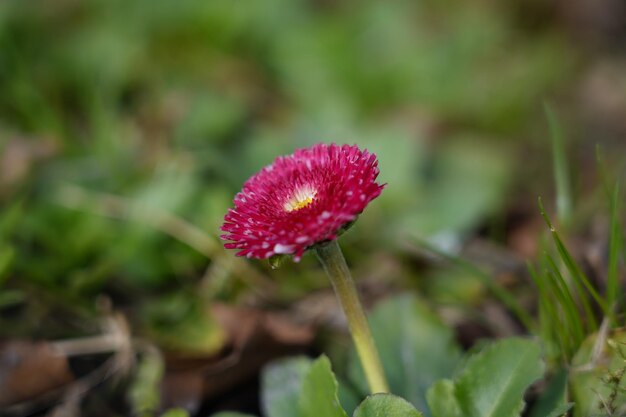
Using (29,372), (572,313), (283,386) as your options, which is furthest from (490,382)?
(29,372)

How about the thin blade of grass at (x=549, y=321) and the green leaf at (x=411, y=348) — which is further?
the green leaf at (x=411, y=348)

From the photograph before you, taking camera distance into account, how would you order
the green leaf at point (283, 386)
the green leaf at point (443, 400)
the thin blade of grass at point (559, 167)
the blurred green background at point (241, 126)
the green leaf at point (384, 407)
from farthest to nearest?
the blurred green background at point (241, 126) < the thin blade of grass at point (559, 167) < the green leaf at point (283, 386) < the green leaf at point (443, 400) < the green leaf at point (384, 407)

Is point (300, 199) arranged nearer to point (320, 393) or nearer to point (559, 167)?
point (320, 393)

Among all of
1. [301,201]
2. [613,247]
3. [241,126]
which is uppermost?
[241,126]

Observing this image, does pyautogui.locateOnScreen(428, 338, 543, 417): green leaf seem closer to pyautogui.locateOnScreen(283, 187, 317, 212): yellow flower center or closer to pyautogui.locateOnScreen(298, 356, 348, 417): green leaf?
pyautogui.locateOnScreen(298, 356, 348, 417): green leaf

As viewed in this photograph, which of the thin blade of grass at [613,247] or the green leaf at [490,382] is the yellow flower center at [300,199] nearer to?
the green leaf at [490,382]

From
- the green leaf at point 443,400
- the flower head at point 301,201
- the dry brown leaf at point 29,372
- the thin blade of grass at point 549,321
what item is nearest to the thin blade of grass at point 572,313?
the thin blade of grass at point 549,321

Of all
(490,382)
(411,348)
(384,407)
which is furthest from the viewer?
(411,348)
